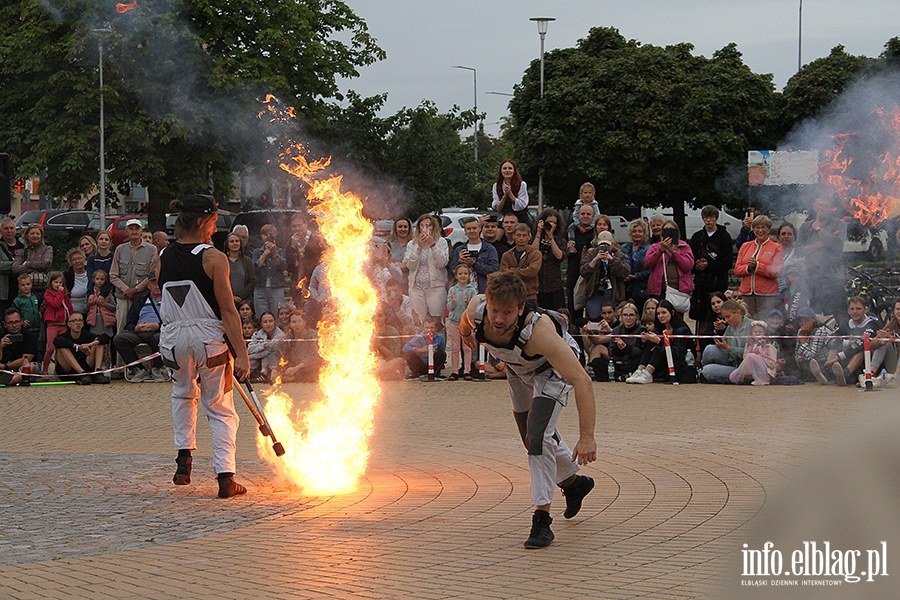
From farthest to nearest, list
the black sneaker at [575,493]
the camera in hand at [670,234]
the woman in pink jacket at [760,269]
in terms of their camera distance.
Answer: the camera in hand at [670,234] < the woman in pink jacket at [760,269] < the black sneaker at [575,493]

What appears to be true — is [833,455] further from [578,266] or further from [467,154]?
[467,154]

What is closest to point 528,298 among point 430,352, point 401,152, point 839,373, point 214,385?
point 430,352

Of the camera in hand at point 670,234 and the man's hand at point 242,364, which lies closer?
the man's hand at point 242,364

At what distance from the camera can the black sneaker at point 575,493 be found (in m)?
6.88

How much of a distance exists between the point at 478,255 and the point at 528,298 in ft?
3.99

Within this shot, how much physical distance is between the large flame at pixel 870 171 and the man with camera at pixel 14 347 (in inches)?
477

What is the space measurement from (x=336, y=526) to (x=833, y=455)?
231 inches

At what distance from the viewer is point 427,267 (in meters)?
15.8

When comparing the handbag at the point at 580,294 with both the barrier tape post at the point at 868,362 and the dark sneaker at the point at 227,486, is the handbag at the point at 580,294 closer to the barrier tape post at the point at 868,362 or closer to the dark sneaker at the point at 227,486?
the barrier tape post at the point at 868,362

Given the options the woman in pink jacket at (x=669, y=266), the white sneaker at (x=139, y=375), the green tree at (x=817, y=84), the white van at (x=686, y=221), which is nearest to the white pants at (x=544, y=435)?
the woman in pink jacket at (x=669, y=266)

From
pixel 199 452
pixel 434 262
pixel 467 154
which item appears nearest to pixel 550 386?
pixel 199 452

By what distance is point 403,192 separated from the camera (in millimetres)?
29656

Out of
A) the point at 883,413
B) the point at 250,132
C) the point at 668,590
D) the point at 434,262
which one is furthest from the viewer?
the point at 250,132

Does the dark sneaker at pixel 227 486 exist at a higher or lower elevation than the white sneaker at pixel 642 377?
lower
